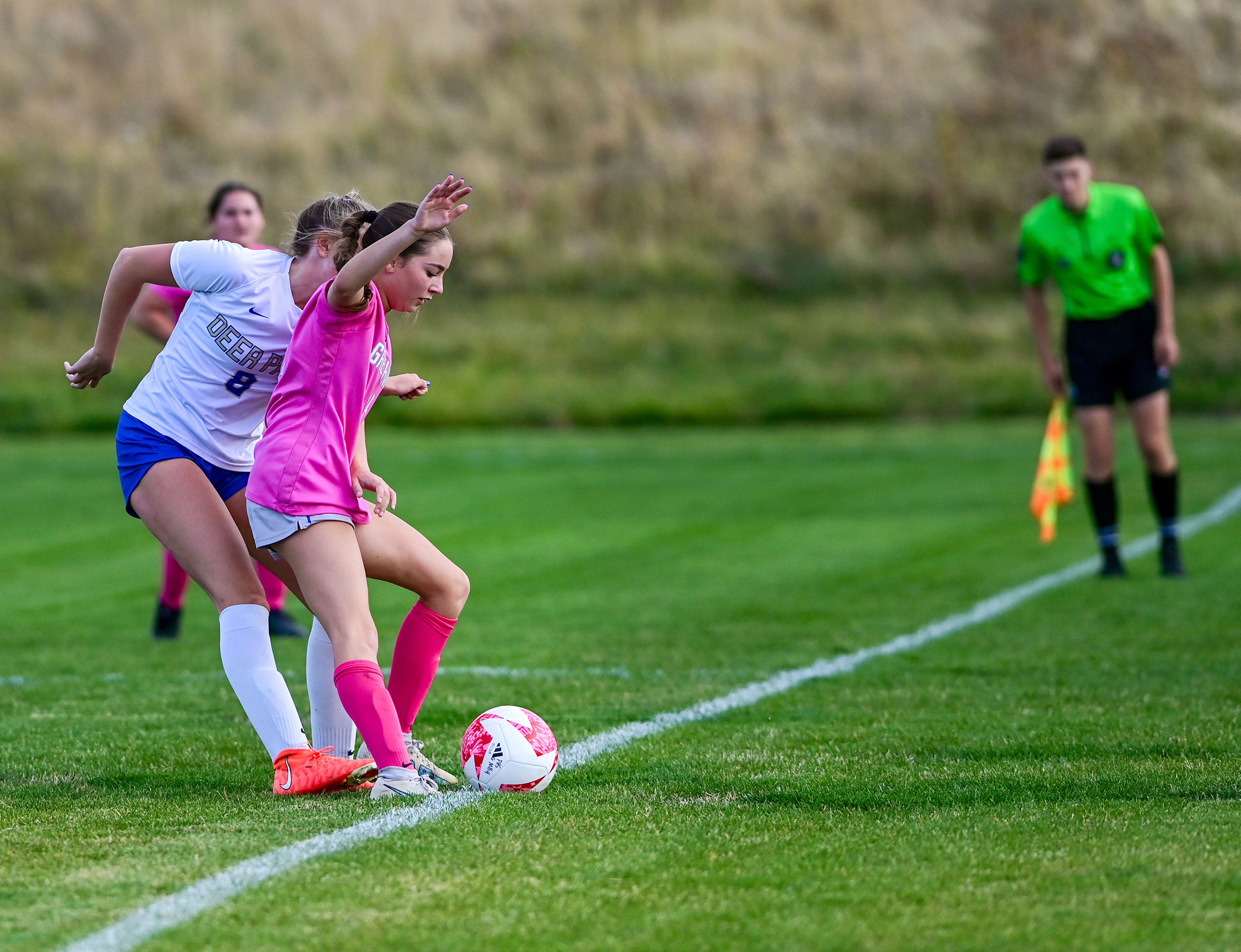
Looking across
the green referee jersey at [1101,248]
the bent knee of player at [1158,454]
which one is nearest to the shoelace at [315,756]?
the green referee jersey at [1101,248]

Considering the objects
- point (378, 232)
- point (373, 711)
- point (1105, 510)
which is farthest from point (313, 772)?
point (1105, 510)

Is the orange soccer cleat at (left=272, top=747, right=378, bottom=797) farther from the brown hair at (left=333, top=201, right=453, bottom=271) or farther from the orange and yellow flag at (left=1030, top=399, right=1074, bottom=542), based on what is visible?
the orange and yellow flag at (left=1030, top=399, right=1074, bottom=542)

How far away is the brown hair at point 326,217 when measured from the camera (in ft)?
15.1

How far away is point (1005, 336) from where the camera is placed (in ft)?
85.4

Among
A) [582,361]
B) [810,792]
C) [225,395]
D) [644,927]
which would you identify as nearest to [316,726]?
[225,395]

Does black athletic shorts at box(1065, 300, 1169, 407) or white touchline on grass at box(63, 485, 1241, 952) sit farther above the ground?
black athletic shorts at box(1065, 300, 1169, 407)

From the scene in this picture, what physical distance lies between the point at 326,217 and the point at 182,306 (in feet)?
11.2

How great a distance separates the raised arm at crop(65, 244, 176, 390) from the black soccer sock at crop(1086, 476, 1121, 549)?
6.12m

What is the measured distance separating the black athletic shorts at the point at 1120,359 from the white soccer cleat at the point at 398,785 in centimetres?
608

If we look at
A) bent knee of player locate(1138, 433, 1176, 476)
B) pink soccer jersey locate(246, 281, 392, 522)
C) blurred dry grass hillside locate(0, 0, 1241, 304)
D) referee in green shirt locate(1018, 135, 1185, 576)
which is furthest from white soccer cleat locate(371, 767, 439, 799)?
blurred dry grass hillside locate(0, 0, 1241, 304)

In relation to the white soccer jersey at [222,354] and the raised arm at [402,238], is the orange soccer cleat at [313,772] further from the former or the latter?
the raised arm at [402,238]

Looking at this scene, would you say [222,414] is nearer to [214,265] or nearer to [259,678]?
[214,265]

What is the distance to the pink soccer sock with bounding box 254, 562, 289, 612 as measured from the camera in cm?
769

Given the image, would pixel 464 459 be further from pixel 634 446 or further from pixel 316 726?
pixel 316 726
